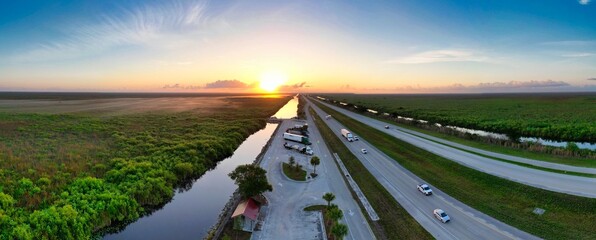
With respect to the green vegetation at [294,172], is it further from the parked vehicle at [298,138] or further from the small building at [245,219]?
the parked vehicle at [298,138]

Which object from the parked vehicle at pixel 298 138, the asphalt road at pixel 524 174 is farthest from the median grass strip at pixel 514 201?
the parked vehicle at pixel 298 138

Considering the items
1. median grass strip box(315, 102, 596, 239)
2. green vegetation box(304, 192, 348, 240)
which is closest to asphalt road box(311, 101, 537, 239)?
median grass strip box(315, 102, 596, 239)

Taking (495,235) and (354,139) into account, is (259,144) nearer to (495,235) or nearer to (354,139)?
(354,139)

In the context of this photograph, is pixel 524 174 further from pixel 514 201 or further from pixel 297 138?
pixel 297 138

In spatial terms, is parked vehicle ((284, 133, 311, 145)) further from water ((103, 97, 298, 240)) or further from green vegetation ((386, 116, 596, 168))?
green vegetation ((386, 116, 596, 168))

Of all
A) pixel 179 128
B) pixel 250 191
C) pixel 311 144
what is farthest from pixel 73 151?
pixel 311 144

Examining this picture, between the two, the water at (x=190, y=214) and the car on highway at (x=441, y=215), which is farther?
the water at (x=190, y=214)
